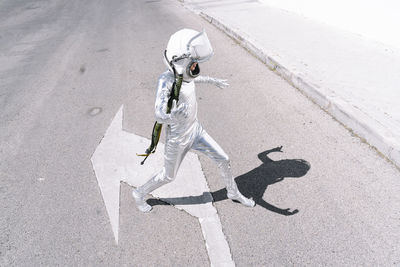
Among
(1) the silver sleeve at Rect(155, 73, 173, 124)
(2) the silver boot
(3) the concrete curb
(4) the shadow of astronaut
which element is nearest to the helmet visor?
(1) the silver sleeve at Rect(155, 73, 173, 124)

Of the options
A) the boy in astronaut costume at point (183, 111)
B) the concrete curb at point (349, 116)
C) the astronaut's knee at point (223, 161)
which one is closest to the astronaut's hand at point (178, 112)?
the boy in astronaut costume at point (183, 111)

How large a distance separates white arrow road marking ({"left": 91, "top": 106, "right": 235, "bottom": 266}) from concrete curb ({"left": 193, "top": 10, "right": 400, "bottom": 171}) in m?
2.50

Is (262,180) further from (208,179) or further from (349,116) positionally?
(349,116)

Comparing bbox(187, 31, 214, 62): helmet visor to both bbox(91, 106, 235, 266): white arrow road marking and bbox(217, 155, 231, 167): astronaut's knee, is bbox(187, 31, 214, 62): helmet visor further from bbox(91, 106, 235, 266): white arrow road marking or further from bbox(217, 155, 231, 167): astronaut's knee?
bbox(91, 106, 235, 266): white arrow road marking


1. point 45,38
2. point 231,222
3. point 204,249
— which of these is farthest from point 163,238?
point 45,38

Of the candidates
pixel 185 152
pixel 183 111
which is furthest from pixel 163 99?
pixel 185 152

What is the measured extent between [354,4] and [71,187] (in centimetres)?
822

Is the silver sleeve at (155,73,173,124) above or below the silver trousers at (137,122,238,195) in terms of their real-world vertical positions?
above

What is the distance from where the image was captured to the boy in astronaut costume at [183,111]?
99.1 inches

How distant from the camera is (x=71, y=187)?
3818mm

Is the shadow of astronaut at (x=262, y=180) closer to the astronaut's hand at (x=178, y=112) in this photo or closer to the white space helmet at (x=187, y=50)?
the astronaut's hand at (x=178, y=112)

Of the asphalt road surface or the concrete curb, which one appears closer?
the asphalt road surface

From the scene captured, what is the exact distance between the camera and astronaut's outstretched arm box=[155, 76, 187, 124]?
8.26 ft

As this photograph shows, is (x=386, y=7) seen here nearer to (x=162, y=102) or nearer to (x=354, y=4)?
(x=354, y=4)
